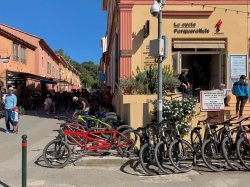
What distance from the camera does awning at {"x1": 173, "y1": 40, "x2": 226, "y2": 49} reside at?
1564 cm

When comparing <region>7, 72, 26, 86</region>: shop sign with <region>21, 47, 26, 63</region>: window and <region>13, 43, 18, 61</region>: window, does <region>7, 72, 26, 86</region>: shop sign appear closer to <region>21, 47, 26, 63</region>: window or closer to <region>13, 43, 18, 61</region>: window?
<region>13, 43, 18, 61</region>: window

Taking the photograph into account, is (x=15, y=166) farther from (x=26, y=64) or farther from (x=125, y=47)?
(x=26, y=64)

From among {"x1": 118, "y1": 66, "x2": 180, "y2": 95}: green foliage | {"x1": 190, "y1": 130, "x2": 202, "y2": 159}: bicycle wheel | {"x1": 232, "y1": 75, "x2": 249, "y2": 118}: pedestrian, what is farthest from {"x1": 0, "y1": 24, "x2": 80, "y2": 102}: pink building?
{"x1": 190, "y1": 130, "x2": 202, "y2": 159}: bicycle wheel

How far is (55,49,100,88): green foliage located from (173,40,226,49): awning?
8884cm

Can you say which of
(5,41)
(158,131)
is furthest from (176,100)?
(5,41)

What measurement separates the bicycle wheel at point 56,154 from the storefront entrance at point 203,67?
7797 millimetres

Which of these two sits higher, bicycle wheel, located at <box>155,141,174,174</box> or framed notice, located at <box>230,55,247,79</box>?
Result: framed notice, located at <box>230,55,247,79</box>

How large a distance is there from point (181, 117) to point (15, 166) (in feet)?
12.7

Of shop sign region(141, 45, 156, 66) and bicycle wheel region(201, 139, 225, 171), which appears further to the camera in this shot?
shop sign region(141, 45, 156, 66)

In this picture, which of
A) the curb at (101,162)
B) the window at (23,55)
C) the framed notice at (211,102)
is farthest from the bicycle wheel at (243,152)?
the window at (23,55)

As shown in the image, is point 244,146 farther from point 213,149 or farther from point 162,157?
point 162,157

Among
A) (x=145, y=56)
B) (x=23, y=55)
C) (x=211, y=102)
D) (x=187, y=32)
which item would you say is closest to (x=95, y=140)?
(x=211, y=102)

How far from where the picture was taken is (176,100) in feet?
32.8

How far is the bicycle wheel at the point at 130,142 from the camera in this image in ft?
30.4
